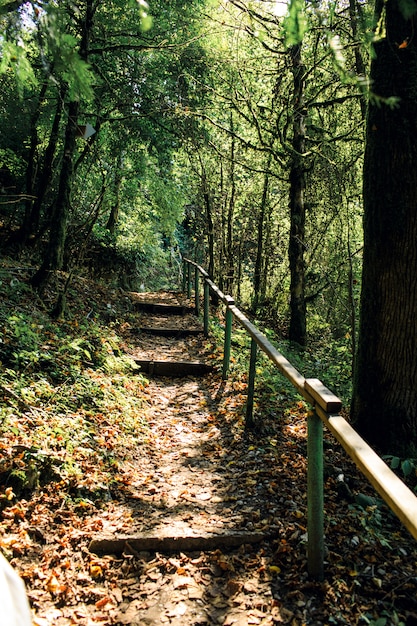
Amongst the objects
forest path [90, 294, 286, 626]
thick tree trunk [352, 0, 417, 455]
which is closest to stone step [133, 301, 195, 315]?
forest path [90, 294, 286, 626]

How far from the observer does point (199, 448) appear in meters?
4.50

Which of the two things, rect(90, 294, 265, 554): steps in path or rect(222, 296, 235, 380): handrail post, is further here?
rect(222, 296, 235, 380): handrail post

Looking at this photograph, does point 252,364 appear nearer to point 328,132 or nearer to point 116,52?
point 328,132

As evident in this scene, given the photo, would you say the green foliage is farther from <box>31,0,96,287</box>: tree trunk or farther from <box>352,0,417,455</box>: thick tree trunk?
<box>31,0,96,287</box>: tree trunk

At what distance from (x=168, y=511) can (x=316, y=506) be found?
1.28 metres

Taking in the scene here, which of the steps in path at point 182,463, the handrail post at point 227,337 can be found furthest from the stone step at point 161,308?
the handrail post at point 227,337

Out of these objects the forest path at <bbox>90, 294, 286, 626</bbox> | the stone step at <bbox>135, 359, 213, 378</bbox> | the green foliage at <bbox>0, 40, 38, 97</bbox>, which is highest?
the green foliage at <bbox>0, 40, 38, 97</bbox>

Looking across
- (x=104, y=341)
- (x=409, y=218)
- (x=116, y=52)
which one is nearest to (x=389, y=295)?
(x=409, y=218)

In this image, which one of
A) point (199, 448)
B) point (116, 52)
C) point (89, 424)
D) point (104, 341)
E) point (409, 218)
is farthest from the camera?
point (116, 52)

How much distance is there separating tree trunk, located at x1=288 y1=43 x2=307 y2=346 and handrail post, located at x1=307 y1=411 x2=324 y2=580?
6852mm

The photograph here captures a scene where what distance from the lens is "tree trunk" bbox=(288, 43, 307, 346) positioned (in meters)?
8.41

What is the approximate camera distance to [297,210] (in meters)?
9.38

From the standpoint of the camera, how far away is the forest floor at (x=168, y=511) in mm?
2459

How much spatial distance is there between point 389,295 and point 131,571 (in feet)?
9.04
